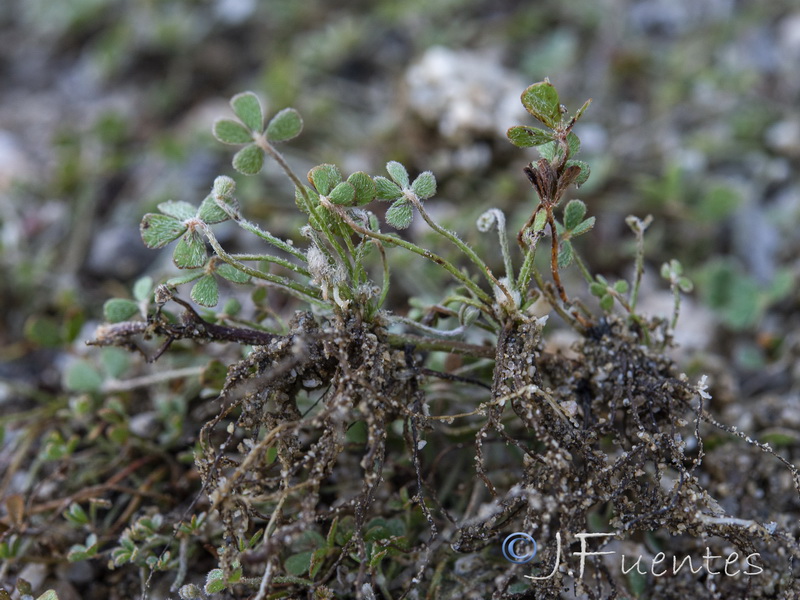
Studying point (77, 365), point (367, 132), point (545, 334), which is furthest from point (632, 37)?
point (77, 365)

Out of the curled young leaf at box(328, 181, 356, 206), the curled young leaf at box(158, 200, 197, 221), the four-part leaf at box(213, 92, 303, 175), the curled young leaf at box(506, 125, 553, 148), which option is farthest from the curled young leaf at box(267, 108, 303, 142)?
the curled young leaf at box(506, 125, 553, 148)

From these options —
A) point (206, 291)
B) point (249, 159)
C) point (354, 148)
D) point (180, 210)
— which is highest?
point (249, 159)

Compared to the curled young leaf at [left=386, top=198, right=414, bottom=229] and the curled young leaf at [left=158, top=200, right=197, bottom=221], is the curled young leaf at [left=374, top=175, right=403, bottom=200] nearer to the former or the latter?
the curled young leaf at [left=386, top=198, right=414, bottom=229]

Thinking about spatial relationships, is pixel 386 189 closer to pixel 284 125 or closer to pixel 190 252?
pixel 284 125

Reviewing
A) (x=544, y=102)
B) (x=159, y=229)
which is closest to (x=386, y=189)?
(x=544, y=102)

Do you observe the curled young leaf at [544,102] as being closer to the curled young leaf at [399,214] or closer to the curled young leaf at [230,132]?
the curled young leaf at [399,214]

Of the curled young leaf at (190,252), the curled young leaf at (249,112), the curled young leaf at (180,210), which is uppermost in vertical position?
the curled young leaf at (249,112)

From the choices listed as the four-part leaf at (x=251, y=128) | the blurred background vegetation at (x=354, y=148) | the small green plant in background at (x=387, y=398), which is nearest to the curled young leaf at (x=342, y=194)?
the small green plant in background at (x=387, y=398)
